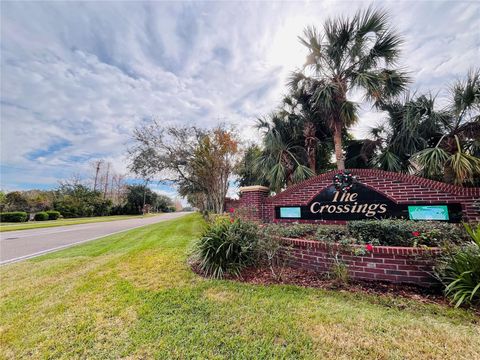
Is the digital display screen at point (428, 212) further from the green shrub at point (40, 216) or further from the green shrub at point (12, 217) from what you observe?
the green shrub at point (40, 216)

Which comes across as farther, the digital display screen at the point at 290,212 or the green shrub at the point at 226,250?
the digital display screen at the point at 290,212

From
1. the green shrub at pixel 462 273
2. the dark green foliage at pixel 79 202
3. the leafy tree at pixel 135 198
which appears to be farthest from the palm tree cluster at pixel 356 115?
the leafy tree at pixel 135 198

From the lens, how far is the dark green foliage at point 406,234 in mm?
3365

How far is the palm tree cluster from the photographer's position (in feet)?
20.2

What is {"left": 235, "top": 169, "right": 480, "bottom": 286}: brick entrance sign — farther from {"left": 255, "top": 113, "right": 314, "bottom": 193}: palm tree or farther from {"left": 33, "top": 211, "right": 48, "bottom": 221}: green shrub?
{"left": 33, "top": 211, "right": 48, "bottom": 221}: green shrub

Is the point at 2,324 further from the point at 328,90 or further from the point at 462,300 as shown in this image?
the point at 328,90

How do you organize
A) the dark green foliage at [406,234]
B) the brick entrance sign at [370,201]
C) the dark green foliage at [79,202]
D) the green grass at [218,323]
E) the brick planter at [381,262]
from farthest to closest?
1. the dark green foliage at [79,202]
2. the brick entrance sign at [370,201]
3. the dark green foliage at [406,234]
4. the brick planter at [381,262]
5. the green grass at [218,323]

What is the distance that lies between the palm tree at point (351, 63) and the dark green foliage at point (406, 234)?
3.63 m

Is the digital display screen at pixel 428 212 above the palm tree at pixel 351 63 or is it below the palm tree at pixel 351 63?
below

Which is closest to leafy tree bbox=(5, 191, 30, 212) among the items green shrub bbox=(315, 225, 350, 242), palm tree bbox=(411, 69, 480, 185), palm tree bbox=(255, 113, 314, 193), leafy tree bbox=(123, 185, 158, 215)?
leafy tree bbox=(123, 185, 158, 215)

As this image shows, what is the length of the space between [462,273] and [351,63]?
7.61m

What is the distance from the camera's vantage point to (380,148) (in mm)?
8055

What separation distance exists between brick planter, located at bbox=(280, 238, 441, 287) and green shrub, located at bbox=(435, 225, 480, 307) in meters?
0.16

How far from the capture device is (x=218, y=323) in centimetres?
238
